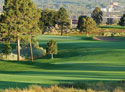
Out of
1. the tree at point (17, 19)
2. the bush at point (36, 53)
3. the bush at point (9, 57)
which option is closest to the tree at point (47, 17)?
the bush at point (36, 53)

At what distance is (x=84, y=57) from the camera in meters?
51.6

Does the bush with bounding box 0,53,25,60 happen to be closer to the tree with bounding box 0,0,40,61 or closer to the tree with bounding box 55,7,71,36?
the tree with bounding box 0,0,40,61

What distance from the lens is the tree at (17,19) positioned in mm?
55906

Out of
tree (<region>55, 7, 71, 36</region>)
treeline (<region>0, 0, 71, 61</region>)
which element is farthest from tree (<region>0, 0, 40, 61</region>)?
tree (<region>55, 7, 71, 36</region>)

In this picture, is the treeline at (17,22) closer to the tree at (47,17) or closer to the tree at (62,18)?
the tree at (62,18)

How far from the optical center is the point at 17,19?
5666 centimetres

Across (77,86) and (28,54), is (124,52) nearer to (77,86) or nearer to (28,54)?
(28,54)

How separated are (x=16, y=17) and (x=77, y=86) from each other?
3950cm

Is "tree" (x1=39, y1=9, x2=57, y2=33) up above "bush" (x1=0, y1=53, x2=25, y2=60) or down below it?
above

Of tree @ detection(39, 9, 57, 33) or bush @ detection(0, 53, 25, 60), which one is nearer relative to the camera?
bush @ detection(0, 53, 25, 60)

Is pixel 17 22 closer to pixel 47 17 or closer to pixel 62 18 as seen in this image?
pixel 62 18

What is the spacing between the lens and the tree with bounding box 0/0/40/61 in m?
55.9

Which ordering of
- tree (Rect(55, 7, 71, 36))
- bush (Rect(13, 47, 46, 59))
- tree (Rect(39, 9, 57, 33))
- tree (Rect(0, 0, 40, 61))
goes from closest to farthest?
1. tree (Rect(0, 0, 40, 61))
2. bush (Rect(13, 47, 46, 59))
3. tree (Rect(55, 7, 71, 36))
4. tree (Rect(39, 9, 57, 33))

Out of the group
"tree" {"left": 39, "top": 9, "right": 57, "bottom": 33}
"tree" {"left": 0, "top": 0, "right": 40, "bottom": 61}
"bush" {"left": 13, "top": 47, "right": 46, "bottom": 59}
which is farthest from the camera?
"tree" {"left": 39, "top": 9, "right": 57, "bottom": 33}
